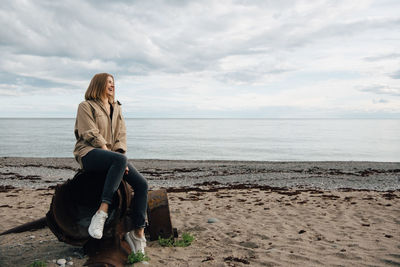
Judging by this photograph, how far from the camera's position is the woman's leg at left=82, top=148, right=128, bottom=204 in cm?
383

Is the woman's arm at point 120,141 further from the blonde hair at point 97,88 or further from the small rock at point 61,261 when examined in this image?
the small rock at point 61,261

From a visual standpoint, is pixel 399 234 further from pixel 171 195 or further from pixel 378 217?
pixel 171 195

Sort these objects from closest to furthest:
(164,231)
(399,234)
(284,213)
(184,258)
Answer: (184,258)
(164,231)
(399,234)
(284,213)

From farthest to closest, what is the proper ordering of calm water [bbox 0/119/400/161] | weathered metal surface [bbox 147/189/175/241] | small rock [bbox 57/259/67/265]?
calm water [bbox 0/119/400/161] → weathered metal surface [bbox 147/189/175/241] → small rock [bbox 57/259/67/265]

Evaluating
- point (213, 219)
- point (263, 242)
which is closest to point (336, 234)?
point (263, 242)

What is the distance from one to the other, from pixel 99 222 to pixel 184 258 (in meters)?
1.49

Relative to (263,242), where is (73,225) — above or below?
above

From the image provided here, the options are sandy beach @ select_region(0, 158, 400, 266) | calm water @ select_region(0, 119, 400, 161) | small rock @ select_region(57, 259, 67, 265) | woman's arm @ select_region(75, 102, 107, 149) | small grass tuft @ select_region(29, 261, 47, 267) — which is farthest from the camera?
calm water @ select_region(0, 119, 400, 161)

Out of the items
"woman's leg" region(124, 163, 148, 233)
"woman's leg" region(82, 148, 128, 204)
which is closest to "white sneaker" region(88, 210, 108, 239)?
"woman's leg" region(82, 148, 128, 204)

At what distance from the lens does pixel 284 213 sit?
7734 millimetres

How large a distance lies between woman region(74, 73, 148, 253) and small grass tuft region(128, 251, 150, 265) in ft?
0.29

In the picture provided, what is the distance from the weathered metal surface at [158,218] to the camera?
539 centimetres

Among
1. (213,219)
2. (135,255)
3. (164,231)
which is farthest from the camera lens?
(213,219)

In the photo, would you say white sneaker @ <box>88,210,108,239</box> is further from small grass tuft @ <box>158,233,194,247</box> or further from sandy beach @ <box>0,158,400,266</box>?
small grass tuft @ <box>158,233,194,247</box>
